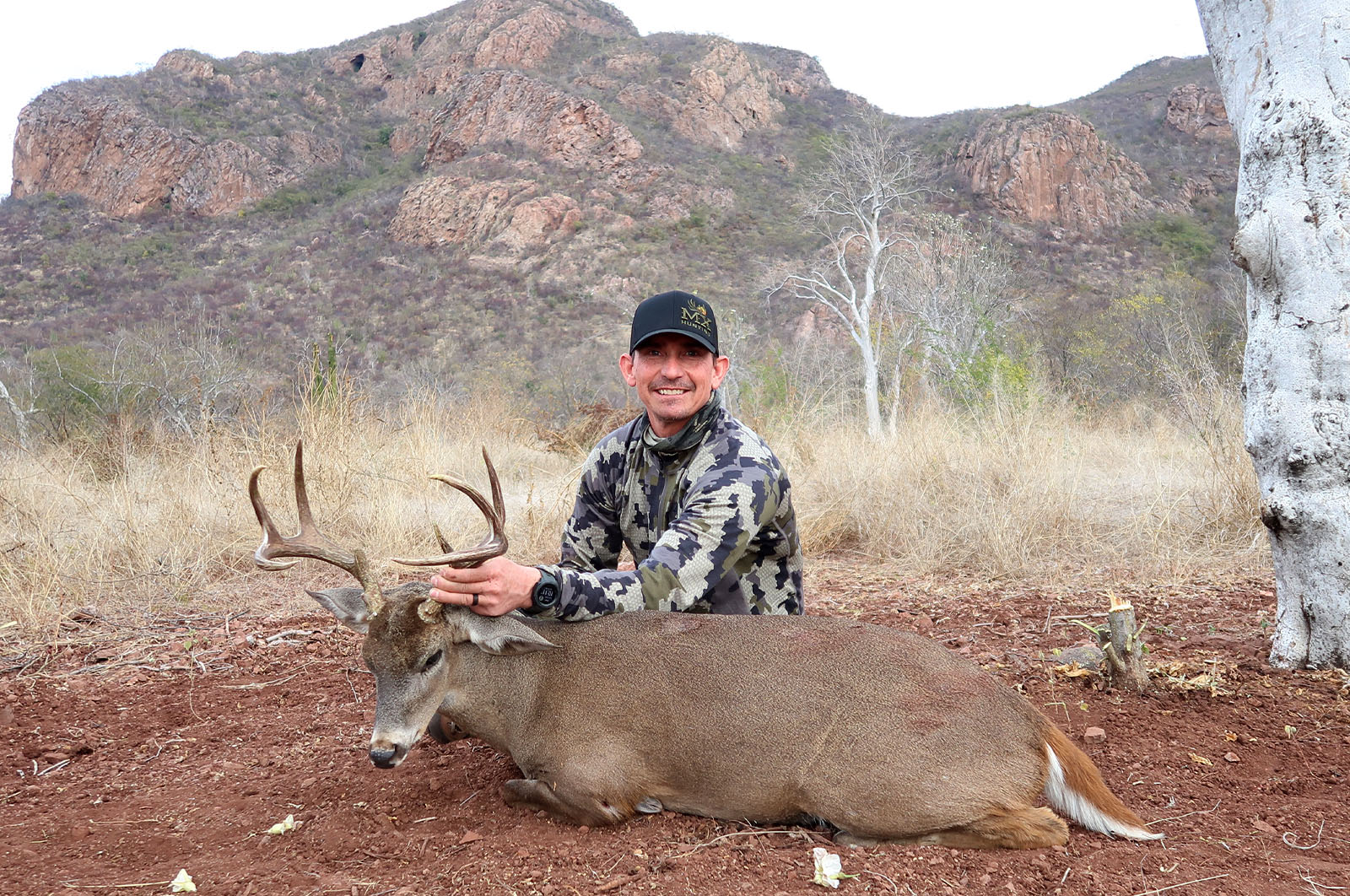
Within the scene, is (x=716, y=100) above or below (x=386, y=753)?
above

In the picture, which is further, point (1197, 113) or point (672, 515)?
point (1197, 113)

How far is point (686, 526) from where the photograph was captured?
3.24 metres

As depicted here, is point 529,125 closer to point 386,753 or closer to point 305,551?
point 305,551

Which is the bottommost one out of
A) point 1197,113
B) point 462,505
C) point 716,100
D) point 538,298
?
point 462,505

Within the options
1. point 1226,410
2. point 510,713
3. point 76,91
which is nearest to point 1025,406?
point 1226,410

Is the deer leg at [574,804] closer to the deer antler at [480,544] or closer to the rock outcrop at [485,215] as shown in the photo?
the deer antler at [480,544]

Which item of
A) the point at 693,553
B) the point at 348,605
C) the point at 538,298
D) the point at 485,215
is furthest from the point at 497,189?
the point at 693,553

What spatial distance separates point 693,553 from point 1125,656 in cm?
203

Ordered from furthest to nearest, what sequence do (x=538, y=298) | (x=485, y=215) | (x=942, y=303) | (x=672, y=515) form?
(x=485, y=215) → (x=538, y=298) → (x=942, y=303) → (x=672, y=515)

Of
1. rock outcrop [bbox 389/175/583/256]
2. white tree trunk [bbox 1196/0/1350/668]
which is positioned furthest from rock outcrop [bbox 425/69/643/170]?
white tree trunk [bbox 1196/0/1350/668]

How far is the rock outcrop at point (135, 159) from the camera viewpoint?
157 ft

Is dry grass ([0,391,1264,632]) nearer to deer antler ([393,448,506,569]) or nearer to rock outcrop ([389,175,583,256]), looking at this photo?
deer antler ([393,448,506,569])

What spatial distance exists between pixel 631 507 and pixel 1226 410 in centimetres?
656

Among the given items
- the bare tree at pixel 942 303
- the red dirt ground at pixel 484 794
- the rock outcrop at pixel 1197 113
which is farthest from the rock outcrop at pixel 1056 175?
the red dirt ground at pixel 484 794
